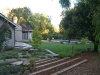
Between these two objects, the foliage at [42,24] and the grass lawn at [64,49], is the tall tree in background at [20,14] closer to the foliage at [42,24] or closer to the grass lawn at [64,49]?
the foliage at [42,24]

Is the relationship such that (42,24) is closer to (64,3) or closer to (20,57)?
(20,57)

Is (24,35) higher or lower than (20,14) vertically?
lower

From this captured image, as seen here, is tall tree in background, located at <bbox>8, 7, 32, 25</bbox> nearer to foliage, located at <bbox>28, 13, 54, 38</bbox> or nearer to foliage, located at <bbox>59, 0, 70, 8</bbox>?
foliage, located at <bbox>28, 13, 54, 38</bbox>

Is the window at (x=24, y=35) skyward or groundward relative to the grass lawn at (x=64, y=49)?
skyward

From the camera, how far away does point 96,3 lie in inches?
253

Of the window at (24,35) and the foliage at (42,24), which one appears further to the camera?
the foliage at (42,24)

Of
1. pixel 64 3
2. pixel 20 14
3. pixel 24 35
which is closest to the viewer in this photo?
pixel 64 3

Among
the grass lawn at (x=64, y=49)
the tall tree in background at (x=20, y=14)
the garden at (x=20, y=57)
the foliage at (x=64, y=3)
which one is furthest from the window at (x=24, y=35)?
the foliage at (x=64, y=3)

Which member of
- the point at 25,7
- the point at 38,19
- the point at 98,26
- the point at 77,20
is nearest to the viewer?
the point at 98,26

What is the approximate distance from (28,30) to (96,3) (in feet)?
103

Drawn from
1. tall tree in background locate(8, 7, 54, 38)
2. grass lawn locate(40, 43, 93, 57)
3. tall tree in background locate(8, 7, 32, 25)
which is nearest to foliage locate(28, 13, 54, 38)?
tall tree in background locate(8, 7, 54, 38)

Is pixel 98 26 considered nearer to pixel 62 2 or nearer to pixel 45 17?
pixel 62 2

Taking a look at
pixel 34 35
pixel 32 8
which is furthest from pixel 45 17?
pixel 34 35

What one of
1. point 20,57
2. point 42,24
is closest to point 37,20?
point 42,24
